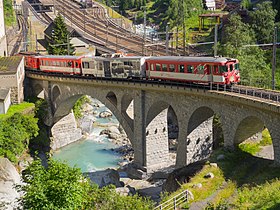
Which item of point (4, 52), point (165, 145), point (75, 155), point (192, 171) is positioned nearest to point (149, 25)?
point (4, 52)

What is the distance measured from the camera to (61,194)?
18312 mm

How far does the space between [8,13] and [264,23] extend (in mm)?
57319

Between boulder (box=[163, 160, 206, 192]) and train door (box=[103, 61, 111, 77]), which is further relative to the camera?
train door (box=[103, 61, 111, 77])

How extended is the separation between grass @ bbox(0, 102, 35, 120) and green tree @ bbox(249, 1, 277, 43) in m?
27.4

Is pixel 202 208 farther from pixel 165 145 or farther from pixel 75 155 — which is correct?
pixel 75 155

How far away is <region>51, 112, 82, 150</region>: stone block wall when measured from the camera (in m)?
50.9

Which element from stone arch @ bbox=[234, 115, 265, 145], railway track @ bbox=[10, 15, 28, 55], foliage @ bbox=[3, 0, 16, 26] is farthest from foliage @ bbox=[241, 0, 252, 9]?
foliage @ bbox=[3, 0, 16, 26]

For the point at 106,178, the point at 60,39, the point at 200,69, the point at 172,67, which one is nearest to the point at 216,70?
the point at 200,69

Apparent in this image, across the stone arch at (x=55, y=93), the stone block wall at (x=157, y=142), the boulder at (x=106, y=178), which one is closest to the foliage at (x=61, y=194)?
the boulder at (x=106, y=178)

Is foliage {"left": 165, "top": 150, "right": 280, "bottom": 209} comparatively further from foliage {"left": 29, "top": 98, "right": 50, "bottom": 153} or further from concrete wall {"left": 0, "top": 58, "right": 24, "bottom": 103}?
concrete wall {"left": 0, "top": 58, "right": 24, "bottom": 103}

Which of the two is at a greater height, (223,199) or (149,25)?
(149,25)

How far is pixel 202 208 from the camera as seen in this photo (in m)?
21.6

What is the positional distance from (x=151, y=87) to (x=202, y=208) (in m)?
15.6

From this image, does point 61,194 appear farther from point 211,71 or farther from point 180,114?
point 180,114
